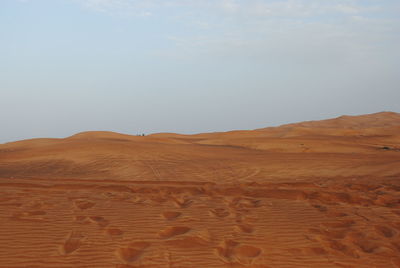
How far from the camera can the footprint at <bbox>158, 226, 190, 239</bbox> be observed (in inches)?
208

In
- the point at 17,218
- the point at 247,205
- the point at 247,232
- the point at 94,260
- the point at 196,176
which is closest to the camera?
the point at 94,260

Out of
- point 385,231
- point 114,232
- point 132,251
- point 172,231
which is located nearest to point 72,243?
point 114,232

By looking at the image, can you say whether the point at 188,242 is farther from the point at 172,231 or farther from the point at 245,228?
the point at 245,228

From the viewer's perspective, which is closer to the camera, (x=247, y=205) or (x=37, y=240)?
(x=37, y=240)

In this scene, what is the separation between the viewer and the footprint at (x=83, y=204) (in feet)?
22.2

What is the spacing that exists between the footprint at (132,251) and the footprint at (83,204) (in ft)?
7.03

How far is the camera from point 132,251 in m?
4.68

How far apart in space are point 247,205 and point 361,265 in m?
2.84

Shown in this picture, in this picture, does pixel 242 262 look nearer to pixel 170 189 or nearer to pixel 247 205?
pixel 247 205

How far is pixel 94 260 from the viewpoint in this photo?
14.4 feet

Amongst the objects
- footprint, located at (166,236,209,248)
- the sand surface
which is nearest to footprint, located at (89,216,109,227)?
the sand surface

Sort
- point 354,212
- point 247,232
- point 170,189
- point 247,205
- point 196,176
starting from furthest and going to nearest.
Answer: point 196,176 → point 170,189 → point 247,205 → point 354,212 → point 247,232

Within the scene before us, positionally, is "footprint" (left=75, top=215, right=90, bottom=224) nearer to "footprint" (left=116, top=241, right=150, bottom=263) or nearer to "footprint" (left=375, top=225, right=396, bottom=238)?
"footprint" (left=116, top=241, right=150, bottom=263)

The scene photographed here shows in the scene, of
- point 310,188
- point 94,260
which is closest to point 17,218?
point 94,260
